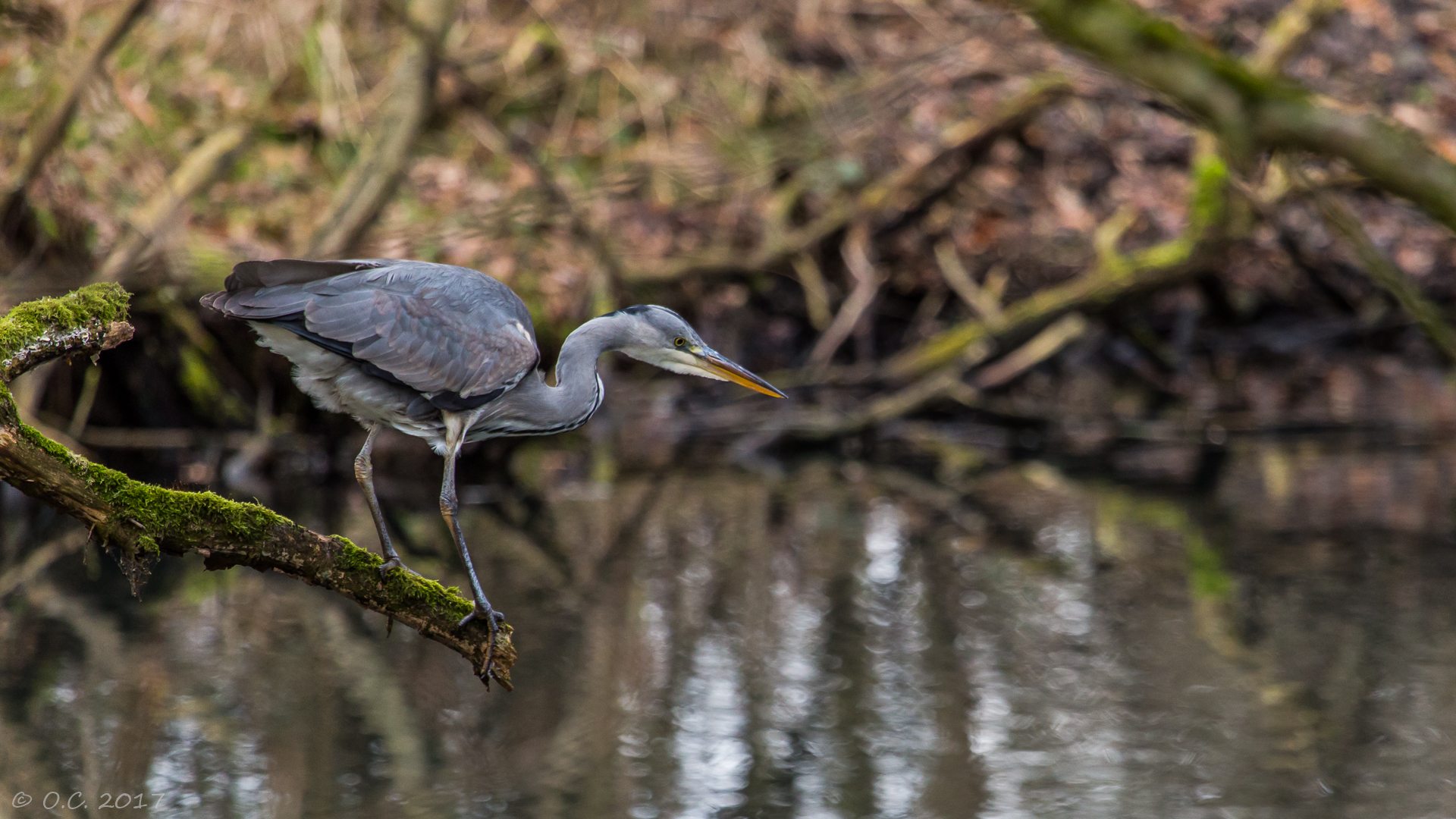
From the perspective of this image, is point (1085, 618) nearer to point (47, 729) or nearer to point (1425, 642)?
point (1425, 642)

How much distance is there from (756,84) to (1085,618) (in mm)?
8531

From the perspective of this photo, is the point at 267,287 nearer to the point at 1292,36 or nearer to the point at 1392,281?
the point at 1392,281

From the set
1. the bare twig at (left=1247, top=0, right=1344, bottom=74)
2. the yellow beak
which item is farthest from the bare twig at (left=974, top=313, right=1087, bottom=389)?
→ the yellow beak

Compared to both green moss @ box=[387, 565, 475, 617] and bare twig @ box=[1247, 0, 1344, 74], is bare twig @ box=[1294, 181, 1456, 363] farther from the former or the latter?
bare twig @ box=[1247, 0, 1344, 74]

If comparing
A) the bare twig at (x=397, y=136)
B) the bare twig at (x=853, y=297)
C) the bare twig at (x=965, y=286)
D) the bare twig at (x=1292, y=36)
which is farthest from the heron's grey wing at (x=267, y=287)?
the bare twig at (x=853, y=297)

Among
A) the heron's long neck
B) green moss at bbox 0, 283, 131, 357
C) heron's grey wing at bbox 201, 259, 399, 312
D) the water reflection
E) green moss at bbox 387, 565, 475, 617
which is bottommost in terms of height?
the water reflection

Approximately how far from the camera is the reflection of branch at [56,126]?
356 inches

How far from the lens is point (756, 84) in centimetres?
1566

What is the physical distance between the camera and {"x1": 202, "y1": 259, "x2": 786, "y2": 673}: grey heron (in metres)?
3.52

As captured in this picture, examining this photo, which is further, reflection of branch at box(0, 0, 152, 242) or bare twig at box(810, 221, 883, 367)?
bare twig at box(810, 221, 883, 367)

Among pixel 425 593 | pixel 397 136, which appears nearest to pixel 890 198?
pixel 397 136

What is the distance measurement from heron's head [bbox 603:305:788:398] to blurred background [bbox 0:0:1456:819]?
A: 1532mm

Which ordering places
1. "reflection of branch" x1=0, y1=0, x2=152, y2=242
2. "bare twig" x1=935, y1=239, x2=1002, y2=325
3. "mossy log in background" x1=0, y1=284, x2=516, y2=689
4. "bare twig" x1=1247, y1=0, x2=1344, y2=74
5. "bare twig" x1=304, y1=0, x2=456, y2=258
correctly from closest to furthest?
1. "mossy log in background" x1=0, y1=284, x2=516, y2=689
2. "reflection of branch" x1=0, y1=0, x2=152, y2=242
3. "bare twig" x1=304, y1=0, x2=456, y2=258
4. "bare twig" x1=1247, y1=0, x2=1344, y2=74
5. "bare twig" x1=935, y1=239, x2=1002, y2=325

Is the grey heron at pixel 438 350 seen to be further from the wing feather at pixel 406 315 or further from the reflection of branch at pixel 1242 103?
the reflection of branch at pixel 1242 103
